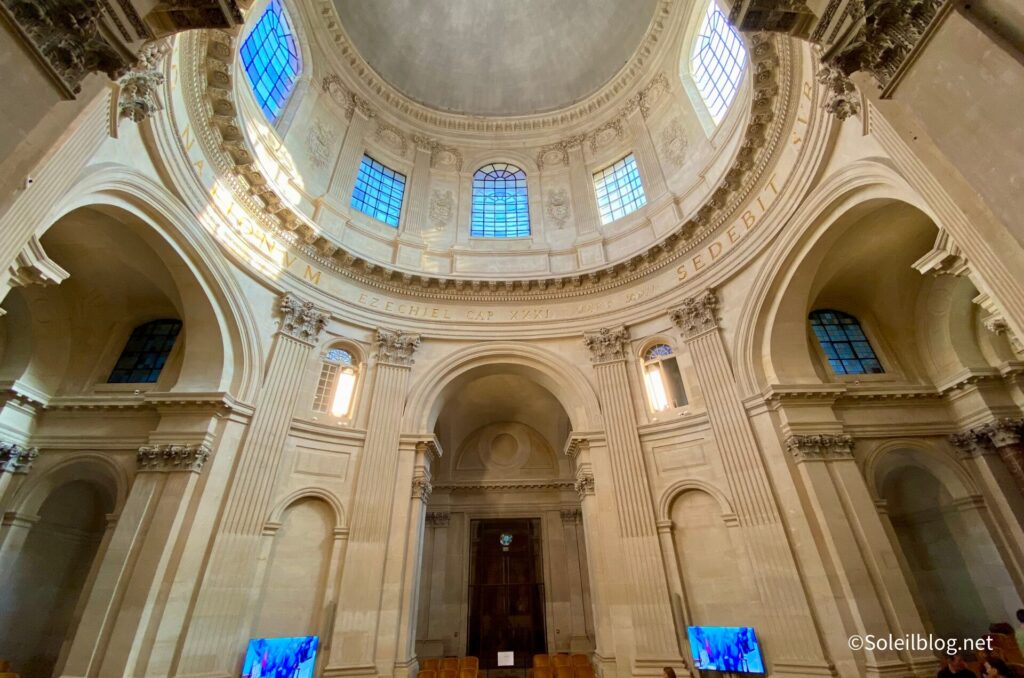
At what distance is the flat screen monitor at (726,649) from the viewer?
8016 mm

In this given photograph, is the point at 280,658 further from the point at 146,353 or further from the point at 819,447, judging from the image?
the point at 819,447

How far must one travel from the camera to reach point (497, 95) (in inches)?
748

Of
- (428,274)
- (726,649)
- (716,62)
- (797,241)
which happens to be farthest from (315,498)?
(716,62)

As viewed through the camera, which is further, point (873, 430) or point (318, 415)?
point (318, 415)

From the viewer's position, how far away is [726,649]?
8.30 meters

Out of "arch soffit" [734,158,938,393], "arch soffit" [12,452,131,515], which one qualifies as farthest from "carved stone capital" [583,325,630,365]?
"arch soffit" [12,452,131,515]

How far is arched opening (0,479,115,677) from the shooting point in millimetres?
8500

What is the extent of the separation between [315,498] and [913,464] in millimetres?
13965

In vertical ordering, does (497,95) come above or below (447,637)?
above

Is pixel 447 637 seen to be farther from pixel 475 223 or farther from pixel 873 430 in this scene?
pixel 475 223

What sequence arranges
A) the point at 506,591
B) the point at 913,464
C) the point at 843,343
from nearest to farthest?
the point at 913,464 < the point at 843,343 < the point at 506,591

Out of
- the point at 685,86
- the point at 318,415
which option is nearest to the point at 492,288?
the point at 318,415

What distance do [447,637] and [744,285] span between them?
46.2 ft

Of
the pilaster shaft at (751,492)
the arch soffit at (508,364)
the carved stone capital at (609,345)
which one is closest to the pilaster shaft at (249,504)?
the arch soffit at (508,364)
